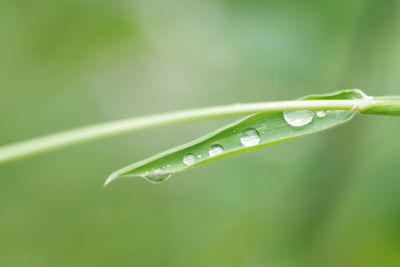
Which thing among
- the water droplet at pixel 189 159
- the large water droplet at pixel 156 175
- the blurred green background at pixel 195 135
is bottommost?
the large water droplet at pixel 156 175

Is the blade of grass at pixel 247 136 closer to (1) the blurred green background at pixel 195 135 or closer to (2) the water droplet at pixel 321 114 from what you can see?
(2) the water droplet at pixel 321 114

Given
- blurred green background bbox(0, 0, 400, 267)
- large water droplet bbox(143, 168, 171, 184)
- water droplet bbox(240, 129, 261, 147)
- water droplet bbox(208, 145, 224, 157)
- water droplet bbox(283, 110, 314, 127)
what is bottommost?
large water droplet bbox(143, 168, 171, 184)

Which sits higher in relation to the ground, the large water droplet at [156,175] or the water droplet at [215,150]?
the water droplet at [215,150]

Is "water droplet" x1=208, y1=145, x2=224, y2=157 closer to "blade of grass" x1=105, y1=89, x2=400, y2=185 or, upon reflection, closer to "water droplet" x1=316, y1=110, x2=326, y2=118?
"blade of grass" x1=105, y1=89, x2=400, y2=185

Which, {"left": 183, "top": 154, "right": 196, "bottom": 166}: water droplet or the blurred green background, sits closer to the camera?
{"left": 183, "top": 154, "right": 196, "bottom": 166}: water droplet

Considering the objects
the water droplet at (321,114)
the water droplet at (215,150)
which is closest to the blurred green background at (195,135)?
the water droplet at (321,114)

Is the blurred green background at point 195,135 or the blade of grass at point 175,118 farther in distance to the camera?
the blurred green background at point 195,135

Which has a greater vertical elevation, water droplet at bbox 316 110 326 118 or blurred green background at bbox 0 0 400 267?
blurred green background at bbox 0 0 400 267

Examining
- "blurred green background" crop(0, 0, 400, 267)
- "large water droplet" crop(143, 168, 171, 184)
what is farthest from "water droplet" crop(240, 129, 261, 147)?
"blurred green background" crop(0, 0, 400, 267)

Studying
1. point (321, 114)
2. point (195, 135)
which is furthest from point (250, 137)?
point (195, 135)
